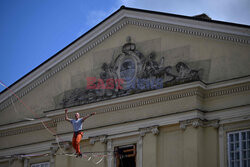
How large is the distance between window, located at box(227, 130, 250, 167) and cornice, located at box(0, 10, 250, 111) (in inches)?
131

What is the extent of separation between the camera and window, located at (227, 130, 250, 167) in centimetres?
2508

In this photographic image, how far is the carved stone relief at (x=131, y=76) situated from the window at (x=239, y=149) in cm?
255

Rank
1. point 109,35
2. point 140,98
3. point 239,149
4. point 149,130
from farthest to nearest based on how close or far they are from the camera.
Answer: point 109,35 < point 140,98 < point 149,130 < point 239,149

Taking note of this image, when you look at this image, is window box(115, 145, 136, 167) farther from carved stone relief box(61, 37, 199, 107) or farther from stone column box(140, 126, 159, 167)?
carved stone relief box(61, 37, 199, 107)

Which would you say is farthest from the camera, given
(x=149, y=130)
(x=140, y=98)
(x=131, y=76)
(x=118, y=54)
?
(x=118, y=54)

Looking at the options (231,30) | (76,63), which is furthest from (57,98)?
(231,30)

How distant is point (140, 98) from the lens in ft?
89.8

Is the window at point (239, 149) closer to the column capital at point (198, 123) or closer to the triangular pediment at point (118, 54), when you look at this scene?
the column capital at point (198, 123)

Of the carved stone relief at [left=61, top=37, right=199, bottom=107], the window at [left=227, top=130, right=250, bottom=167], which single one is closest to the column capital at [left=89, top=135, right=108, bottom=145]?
the carved stone relief at [left=61, top=37, right=199, bottom=107]

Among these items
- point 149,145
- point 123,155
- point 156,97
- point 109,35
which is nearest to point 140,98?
point 156,97

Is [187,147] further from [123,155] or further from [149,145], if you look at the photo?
[123,155]

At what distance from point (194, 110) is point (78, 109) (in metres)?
4.95

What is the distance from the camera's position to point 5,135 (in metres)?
31.0

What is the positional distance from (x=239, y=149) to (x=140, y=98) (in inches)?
168
